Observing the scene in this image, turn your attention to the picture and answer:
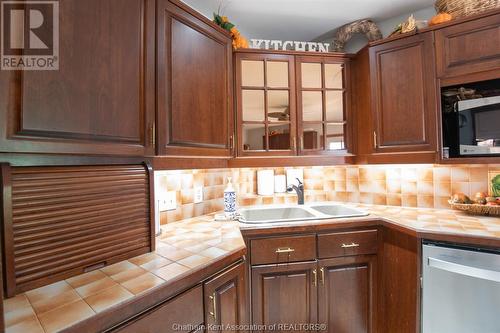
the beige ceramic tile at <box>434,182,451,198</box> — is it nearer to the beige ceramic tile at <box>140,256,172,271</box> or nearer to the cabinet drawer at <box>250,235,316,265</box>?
the cabinet drawer at <box>250,235,316,265</box>

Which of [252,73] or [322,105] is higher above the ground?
[252,73]

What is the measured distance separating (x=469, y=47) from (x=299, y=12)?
1.13 m

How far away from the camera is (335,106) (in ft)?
5.76

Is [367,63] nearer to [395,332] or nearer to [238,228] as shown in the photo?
[238,228]

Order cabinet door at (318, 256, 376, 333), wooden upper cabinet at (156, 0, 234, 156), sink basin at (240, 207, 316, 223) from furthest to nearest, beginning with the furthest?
sink basin at (240, 207, 316, 223) → cabinet door at (318, 256, 376, 333) → wooden upper cabinet at (156, 0, 234, 156)

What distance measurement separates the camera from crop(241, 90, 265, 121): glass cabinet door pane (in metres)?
1.61

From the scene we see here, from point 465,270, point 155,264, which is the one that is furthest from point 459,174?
point 155,264

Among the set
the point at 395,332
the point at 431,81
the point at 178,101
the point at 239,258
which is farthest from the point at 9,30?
the point at 395,332

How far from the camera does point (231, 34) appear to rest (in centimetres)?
150

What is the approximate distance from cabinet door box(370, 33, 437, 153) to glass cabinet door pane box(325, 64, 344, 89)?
0.22 m

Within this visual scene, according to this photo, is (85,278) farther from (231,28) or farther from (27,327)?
(231,28)

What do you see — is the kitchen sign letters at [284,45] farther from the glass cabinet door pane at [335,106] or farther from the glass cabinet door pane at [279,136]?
the glass cabinet door pane at [279,136]

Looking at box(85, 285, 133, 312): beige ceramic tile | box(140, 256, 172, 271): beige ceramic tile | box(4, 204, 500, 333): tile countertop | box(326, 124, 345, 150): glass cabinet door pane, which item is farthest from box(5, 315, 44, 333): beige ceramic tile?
box(326, 124, 345, 150): glass cabinet door pane

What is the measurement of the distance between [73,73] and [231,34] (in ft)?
3.50
